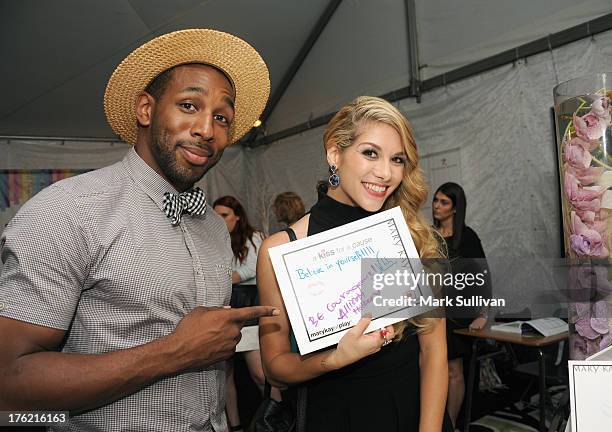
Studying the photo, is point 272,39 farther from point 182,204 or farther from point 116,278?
point 116,278

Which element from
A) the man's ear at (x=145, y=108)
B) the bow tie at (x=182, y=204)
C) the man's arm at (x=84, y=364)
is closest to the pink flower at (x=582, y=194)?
the man's arm at (x=84, y=364)

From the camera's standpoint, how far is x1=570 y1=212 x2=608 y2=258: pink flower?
3.39 feet

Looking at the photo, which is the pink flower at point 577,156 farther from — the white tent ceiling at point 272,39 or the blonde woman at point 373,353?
the white tent ceiling at point 272,39

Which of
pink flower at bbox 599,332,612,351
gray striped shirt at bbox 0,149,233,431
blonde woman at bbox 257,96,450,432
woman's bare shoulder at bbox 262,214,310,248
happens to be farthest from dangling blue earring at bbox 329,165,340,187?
pink flower at bbox 599,332,612,351

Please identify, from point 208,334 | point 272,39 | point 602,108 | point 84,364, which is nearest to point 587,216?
point 602,108

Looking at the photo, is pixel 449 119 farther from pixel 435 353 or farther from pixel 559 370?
pixel 435 353

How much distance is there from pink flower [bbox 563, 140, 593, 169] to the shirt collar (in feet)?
3.57

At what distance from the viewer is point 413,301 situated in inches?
50.9

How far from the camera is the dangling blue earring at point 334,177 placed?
163 centimetres

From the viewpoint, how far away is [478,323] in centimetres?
366

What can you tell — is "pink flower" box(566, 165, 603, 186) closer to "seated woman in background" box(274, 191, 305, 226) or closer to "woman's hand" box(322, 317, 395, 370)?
"woman's hand" box(322, 317, 395, 370)

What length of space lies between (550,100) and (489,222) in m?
1.34

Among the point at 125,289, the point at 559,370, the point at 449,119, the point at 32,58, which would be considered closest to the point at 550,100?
the point at 449,119

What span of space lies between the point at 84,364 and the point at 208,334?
0.96 ft
